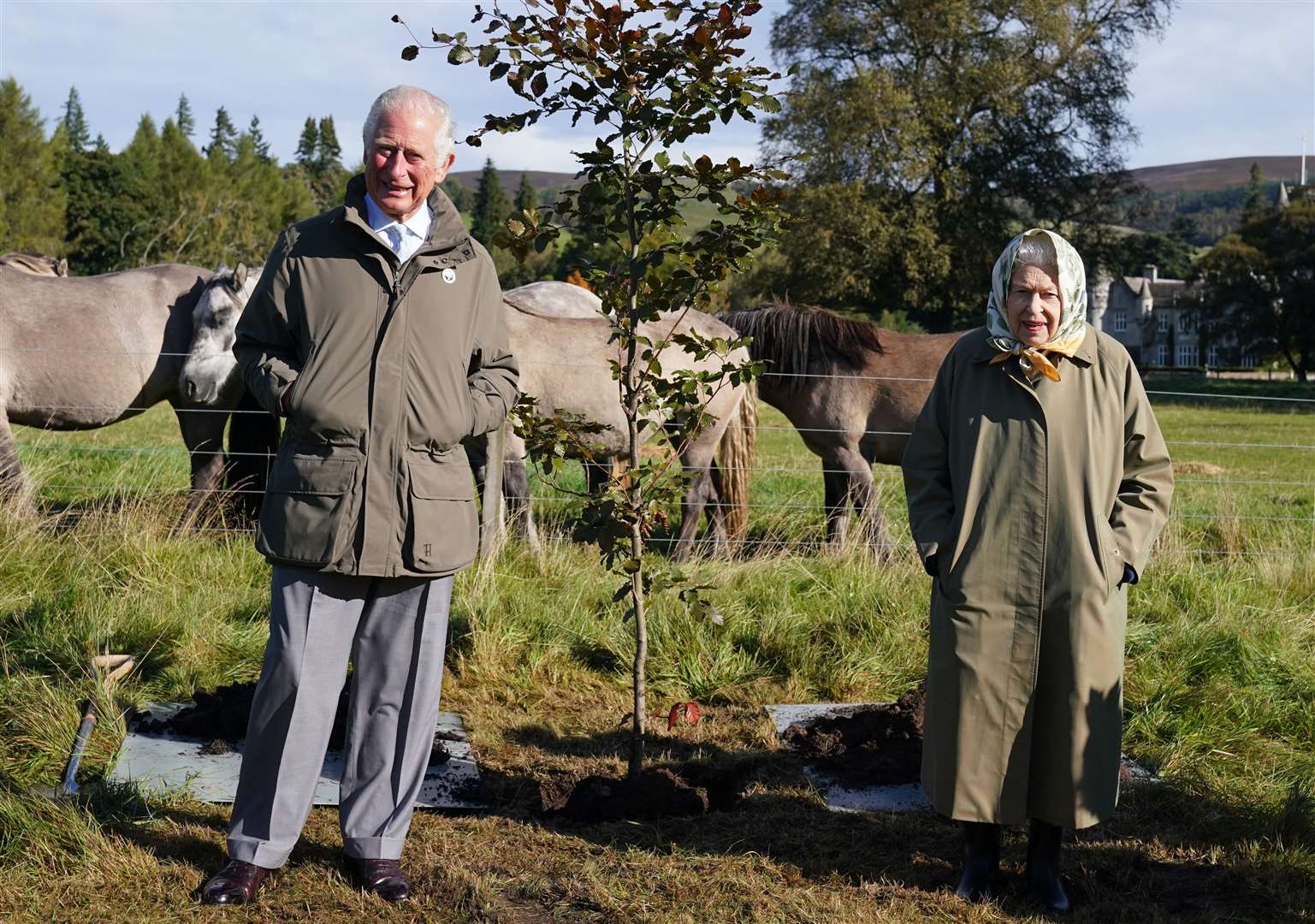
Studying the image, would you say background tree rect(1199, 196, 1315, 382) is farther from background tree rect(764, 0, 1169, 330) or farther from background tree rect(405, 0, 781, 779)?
background tree rect(405, 0, 781, 779)

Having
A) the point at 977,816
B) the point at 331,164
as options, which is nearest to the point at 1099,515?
the point at 977,816

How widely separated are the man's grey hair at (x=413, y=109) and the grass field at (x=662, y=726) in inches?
81.1

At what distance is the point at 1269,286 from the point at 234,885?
4930cm

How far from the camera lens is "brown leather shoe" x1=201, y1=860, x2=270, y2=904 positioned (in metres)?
3.25

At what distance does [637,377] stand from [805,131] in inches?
1200

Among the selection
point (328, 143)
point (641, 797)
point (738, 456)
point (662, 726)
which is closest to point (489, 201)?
point (328, 143)

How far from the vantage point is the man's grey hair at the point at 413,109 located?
3.16 metres

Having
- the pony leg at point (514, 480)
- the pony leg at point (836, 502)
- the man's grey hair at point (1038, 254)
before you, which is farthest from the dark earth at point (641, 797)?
the pony leg at point (836, 502)

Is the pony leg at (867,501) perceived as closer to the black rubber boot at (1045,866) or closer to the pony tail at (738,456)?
the pony tail at (738,456)

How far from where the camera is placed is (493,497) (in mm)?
6883

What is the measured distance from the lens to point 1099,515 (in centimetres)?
327

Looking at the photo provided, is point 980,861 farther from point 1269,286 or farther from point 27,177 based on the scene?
point 27,177

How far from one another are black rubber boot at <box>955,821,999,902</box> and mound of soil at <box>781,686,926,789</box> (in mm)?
850

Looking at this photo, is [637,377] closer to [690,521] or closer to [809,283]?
[690,521]
